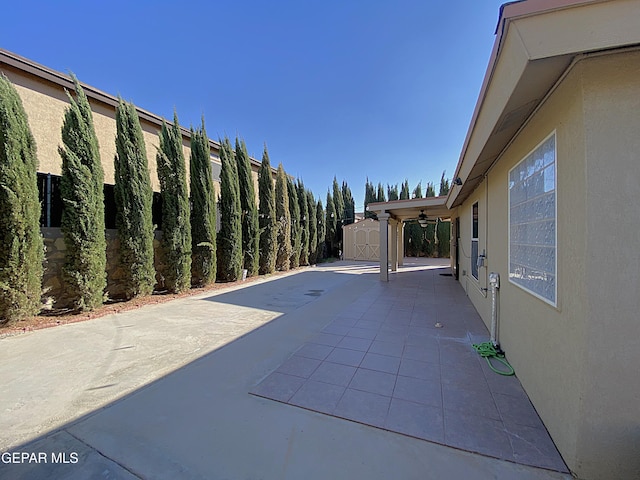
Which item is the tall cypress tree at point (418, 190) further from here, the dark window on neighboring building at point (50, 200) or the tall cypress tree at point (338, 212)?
the dark window on neighboring building at point (50, 200)

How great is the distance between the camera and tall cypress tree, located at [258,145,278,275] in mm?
12266

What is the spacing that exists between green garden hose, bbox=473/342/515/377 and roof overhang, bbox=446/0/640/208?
9.37ft

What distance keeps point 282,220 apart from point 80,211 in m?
8.61

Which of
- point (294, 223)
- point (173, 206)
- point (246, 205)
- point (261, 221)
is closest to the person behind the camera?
point (173, 206)

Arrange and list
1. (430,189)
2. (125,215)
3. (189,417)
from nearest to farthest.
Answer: (189,417)
(125,215)
(430,189)

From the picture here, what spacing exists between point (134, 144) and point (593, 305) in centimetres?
869

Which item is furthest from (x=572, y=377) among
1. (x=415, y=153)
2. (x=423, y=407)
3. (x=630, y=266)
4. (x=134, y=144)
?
(x=415, y=153)

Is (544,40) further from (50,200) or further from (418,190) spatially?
(418,190)

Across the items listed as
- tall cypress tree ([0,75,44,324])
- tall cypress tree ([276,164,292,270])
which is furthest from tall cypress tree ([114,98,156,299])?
tall cypress tree ([276,164,292,270])

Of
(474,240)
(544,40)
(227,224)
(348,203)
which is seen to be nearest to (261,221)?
(227,224)

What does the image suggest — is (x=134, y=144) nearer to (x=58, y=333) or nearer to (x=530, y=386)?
(x=58, y=333)

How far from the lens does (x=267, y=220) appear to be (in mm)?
12508

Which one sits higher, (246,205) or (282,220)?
(246,205)

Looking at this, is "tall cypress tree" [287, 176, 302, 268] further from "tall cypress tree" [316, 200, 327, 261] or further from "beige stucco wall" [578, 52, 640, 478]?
"beige stucco wall" [578, 52, 640, 478]
